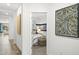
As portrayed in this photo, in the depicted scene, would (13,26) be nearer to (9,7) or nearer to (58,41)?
(9,7)

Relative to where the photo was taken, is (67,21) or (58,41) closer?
(67,21)

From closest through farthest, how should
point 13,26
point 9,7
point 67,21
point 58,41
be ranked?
point 67,21
point 58,41
point 9,7
point 13,26

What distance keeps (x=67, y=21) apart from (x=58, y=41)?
60 cm

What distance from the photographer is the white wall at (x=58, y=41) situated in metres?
2.64

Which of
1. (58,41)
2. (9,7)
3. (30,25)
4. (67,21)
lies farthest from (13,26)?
(67,21)

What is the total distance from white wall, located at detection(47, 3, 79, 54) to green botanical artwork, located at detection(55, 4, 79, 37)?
10cm

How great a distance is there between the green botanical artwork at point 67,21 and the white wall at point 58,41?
105 millimetres

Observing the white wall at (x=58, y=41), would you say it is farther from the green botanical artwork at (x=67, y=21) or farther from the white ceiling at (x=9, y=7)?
the white ceiling at (x=9, y=7)

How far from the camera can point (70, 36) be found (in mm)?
2732

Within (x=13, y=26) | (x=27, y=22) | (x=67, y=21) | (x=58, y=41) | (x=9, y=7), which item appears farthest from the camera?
(x=13, y=26)

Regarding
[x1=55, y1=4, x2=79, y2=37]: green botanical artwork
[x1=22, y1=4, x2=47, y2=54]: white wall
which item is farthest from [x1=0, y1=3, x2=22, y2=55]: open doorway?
[x1=55, y1=4, x2=79, y2=37]: green botanical artwork

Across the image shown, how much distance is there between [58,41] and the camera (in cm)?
325
